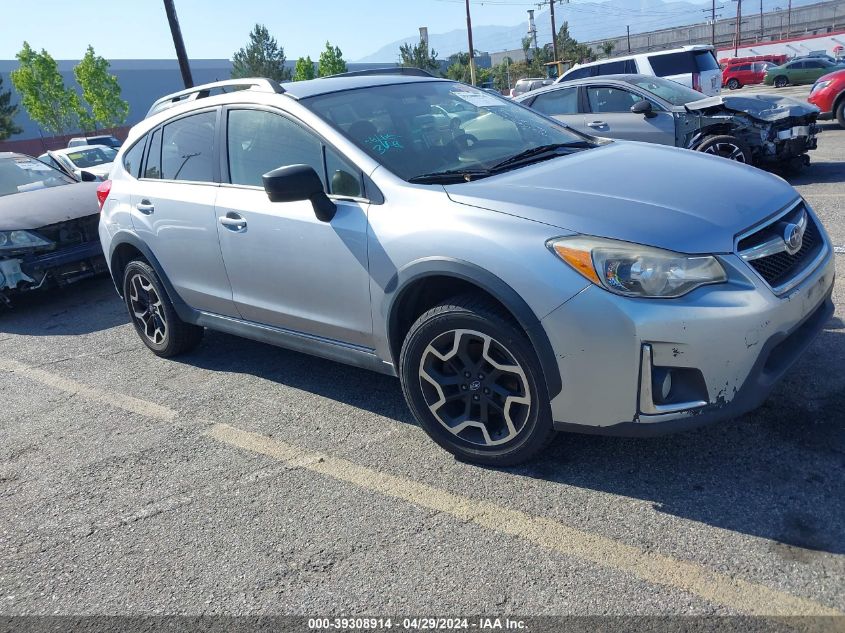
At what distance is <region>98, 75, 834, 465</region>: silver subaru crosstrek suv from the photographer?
2633 millimetres

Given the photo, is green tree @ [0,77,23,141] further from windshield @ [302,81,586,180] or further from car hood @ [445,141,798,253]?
car hood @ [445,141,798,253]

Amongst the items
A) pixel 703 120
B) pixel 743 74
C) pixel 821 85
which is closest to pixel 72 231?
pixel 703 120

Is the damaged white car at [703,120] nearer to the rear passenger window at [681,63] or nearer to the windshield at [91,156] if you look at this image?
the rear passenger window at [681,63]

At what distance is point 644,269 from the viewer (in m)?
2.62

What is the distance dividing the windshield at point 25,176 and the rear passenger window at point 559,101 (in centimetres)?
628

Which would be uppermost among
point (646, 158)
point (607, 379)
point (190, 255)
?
point (646, 158)

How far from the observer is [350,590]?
8.30 ft

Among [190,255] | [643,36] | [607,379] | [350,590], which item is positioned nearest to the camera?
[350,590]

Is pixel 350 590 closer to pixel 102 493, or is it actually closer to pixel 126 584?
pixel 126 584

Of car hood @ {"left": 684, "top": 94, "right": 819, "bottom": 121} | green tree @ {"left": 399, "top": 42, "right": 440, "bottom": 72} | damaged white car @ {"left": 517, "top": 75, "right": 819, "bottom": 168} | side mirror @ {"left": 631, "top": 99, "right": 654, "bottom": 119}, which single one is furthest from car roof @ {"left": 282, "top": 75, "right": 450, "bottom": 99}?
green tree @ {"left": 399, "top": 42, "right": 440, "bottom": 72}

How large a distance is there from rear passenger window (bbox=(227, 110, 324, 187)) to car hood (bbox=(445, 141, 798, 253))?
2.88 ft

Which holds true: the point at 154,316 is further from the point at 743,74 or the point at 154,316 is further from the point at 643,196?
the point at 743,74

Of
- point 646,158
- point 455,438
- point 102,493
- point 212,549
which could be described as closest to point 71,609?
point 212,549

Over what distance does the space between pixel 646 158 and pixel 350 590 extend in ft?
8.07
